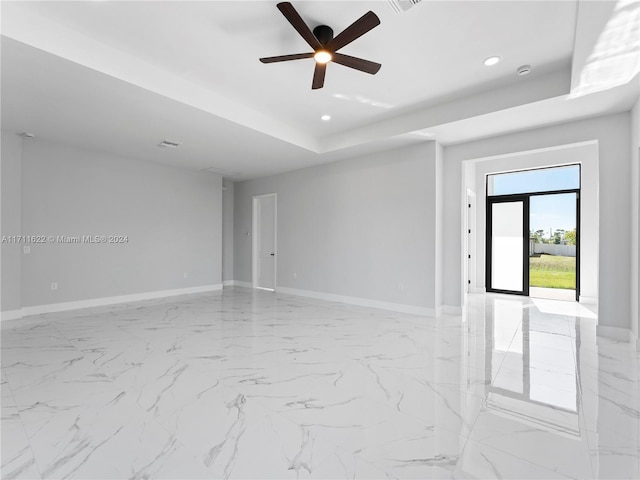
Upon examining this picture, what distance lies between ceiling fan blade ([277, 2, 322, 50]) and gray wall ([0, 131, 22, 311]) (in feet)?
15.8

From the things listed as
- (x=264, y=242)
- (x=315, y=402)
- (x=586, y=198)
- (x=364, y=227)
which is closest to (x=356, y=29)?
(x=315, y=402)

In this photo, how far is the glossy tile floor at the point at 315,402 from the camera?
5.51 ft

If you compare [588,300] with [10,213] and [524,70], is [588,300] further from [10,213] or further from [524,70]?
[10,213]

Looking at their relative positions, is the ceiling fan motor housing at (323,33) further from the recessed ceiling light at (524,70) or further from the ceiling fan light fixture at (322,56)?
the recessed ceiling light at (524,70)

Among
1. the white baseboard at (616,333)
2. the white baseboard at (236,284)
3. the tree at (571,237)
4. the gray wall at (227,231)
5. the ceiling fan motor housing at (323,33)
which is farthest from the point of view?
the gray wall at (227,231)

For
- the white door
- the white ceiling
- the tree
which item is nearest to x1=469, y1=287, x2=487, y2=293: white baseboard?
the tree

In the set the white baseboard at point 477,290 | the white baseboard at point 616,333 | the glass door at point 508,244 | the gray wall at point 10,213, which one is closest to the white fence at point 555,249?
the glass door at point 508,244

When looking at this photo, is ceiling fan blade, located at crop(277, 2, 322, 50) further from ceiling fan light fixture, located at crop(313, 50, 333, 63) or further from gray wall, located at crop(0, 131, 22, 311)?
gray wall, located at crop(0, 131, 22, 311)

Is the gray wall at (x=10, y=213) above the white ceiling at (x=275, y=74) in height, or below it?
below

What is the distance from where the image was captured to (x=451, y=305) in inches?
201

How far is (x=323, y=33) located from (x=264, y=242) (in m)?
5.63

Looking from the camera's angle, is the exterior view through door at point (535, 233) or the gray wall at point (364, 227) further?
the exterior view through door at point (535, 233)

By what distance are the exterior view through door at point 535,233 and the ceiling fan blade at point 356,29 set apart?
6.10m

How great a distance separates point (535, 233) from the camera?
6855 mm
